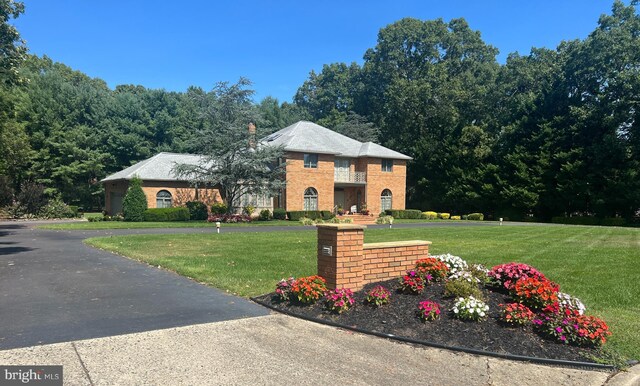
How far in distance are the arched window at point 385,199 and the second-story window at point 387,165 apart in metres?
2.08

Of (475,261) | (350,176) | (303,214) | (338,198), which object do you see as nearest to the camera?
(475,261)

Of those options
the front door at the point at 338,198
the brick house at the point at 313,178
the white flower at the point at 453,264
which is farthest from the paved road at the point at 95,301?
the front door at the point at 338,198

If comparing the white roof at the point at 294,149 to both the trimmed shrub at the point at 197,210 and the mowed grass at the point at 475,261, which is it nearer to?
the trimmed shrub at the point at 197,210

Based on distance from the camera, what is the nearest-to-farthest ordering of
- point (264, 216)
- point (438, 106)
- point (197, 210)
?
point (197, 210), point (264, 216), point (438, 106)

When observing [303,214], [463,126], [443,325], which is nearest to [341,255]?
[443,325]

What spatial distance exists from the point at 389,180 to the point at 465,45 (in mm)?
30437

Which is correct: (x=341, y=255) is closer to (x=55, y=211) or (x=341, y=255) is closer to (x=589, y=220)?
(x=55, y=211)

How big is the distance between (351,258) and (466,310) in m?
1.91

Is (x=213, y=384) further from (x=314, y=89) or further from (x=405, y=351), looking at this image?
(x=314, y=89)

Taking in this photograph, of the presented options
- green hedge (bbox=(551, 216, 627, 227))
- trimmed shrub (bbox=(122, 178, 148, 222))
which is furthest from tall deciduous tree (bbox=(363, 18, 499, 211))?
trimmed shrub (bbox=(122, 178, 148, 222))

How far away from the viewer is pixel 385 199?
40.8 meters

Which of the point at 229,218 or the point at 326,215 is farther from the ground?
the point at 326,215

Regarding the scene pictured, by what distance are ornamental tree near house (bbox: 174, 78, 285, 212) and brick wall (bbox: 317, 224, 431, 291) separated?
24.0m

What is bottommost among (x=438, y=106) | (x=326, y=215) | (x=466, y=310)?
(x=466, y=310)
